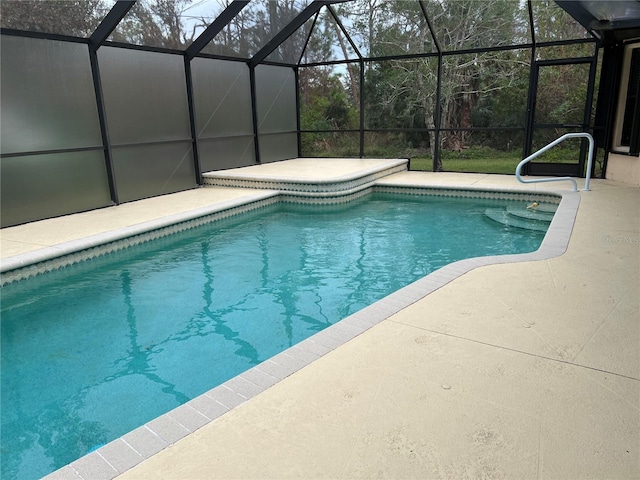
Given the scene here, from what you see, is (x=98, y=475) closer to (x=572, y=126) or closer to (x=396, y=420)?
(x=396, y=420)

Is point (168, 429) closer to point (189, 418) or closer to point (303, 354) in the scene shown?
point (189, 418)

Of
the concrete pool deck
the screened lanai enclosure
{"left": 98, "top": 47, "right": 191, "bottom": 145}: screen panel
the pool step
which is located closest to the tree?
the screened lanai enclosure

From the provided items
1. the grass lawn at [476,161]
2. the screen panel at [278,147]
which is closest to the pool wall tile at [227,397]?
the screen panel at [278,147]

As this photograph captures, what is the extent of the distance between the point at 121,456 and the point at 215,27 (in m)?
7.59

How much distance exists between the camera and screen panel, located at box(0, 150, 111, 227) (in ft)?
19.3

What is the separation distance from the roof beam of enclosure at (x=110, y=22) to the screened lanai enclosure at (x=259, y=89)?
0.7 inches

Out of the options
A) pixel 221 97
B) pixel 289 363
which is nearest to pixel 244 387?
pixel 289 363

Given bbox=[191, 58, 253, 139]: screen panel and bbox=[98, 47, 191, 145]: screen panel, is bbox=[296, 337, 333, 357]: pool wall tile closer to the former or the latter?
bbox=[98, 47, 191, 145]: screen panel

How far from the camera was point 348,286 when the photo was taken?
443 centimetres

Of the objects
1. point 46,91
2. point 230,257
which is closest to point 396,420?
point 230,257

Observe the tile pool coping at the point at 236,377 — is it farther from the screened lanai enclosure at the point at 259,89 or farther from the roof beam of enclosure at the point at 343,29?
the roof beam of enclosure at the point at 343,29

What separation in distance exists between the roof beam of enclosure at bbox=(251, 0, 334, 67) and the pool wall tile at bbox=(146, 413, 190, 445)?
27.9 ft

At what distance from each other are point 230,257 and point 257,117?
18.3 feet

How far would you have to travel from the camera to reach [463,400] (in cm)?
199
